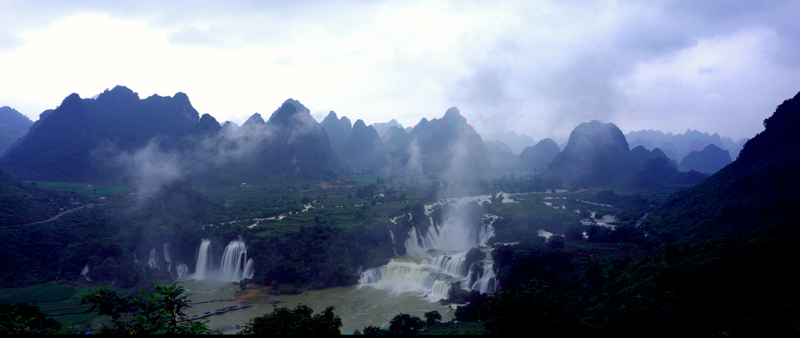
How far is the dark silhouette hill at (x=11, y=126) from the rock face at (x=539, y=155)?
139263 mm

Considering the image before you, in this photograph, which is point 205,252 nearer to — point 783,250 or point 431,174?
point 783,250

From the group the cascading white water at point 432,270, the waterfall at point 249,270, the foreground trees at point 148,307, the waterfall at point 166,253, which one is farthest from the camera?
the waterfall at point 166,253

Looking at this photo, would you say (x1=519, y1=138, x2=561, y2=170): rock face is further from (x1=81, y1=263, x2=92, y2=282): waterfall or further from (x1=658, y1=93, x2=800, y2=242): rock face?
(x1=81, y1=263, x2=92, y2=282): waterfall

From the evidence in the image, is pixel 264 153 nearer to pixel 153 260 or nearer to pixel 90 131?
pixel 90 131

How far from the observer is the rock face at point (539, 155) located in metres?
134

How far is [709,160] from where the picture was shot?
383 ft

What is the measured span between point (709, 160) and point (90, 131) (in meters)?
160

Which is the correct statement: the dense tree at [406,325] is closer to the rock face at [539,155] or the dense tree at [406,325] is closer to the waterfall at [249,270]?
the waterfall at [249,270]

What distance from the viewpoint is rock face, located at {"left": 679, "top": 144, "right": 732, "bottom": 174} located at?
115 metres

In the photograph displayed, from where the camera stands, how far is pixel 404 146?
12006 cm

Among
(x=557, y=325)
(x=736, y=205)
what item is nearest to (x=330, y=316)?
(x=557, y=325)

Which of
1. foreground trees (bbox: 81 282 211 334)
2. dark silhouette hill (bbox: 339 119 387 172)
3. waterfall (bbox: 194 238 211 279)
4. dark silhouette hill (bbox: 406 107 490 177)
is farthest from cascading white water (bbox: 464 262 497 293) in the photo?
dark silhouette hill (bbox: 339 119 387 172)

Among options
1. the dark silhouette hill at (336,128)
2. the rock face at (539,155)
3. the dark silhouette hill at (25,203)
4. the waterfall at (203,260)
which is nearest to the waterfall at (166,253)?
the waterfall at (203,260)

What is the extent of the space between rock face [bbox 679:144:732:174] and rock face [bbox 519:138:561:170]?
41.6m
